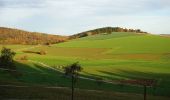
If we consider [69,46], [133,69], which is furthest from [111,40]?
[133,69]

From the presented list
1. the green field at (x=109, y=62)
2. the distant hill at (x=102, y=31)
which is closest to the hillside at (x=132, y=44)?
the green field at (x=109, y=62)

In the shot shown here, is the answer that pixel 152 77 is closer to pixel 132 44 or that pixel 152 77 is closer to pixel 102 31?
pixel 132 44

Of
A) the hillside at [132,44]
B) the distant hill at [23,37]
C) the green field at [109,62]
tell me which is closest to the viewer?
the green field at [109,62]

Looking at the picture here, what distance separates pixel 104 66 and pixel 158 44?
27.4 metres

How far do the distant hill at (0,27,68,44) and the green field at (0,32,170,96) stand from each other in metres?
8.19

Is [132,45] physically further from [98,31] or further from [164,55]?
[98,31]

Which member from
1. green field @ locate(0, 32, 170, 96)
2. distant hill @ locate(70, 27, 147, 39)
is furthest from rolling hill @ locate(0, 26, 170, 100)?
distant hill @ locate(70, 27, 147, 39)

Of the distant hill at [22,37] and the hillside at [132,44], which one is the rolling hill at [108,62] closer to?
the hillside at [132,44]

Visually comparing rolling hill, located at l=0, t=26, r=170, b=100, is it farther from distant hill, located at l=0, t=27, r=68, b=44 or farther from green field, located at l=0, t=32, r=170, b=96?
distant hill, located at l=0, t=27, r=68, b=44

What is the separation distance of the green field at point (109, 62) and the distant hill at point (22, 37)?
819cm

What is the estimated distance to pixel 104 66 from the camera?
66.1 metres

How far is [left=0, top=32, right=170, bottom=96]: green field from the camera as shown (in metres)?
42.4

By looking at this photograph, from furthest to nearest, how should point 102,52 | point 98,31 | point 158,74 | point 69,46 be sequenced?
point 98,31 → point 69,46 → point 102,52 → point 158,74

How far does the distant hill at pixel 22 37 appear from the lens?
345 feet
